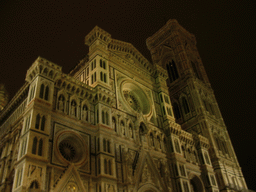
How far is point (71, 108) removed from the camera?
1664cm

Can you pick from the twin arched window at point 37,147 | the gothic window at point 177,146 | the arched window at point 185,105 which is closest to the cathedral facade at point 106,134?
the twin arched window at point 37,147

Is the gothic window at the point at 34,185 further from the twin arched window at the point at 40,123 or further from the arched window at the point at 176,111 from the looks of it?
the arched window at the point at 176,111

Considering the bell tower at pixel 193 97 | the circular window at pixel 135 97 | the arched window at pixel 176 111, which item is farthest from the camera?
the arched window at pixel 176 111

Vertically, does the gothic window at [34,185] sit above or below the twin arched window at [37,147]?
below

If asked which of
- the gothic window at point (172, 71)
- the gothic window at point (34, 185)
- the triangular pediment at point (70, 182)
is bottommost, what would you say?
the gothic window at point (34, 185)

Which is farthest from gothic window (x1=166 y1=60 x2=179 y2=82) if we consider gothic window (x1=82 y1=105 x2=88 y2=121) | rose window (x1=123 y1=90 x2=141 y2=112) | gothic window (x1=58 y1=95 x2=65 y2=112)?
gothic window (x1=58 y1=95 x2=65 y2=112)

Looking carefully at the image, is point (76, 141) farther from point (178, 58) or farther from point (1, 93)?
point (178, 58)

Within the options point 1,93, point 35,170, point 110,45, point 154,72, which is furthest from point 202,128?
point 1,93

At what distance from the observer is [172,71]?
38.8 m

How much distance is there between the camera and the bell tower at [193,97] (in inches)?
1115

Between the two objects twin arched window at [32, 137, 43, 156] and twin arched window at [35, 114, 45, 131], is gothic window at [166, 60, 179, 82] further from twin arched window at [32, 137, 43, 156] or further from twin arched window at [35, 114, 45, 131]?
twin arched window at [32, 137, 43, 156]

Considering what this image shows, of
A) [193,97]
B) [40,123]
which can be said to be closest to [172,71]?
[193,97]

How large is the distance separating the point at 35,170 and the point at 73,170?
2.41 m

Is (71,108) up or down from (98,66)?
down
